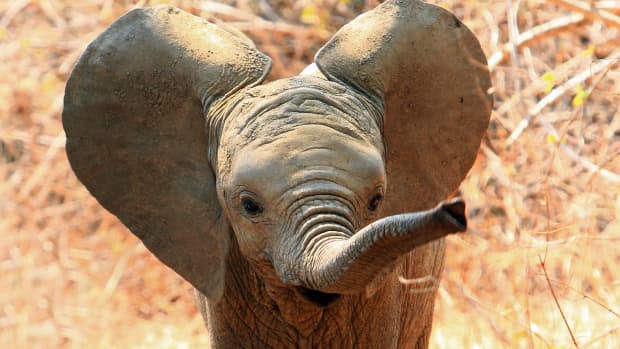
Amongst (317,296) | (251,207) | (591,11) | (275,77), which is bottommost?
(275,77)

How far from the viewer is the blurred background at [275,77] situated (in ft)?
18.0

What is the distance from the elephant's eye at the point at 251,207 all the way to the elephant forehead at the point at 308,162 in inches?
1.7

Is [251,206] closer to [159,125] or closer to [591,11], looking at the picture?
[159,125]

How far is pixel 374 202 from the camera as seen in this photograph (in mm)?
2848

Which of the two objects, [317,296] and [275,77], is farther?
[275,77]

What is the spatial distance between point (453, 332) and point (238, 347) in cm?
254

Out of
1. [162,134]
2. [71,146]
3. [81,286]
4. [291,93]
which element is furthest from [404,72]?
[81,286]

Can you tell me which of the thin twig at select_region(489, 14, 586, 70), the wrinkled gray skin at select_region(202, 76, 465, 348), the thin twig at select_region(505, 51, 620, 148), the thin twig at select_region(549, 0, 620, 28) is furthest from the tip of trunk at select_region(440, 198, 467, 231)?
the thin twig at select_region(489, 14, 586, 70)

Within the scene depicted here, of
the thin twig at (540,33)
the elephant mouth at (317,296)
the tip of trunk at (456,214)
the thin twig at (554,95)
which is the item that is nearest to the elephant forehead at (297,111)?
the elephant mouth at (317,296)

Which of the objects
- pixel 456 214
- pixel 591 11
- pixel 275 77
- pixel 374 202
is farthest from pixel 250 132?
pixel 275 77

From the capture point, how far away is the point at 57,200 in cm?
683

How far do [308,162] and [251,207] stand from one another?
20 cm

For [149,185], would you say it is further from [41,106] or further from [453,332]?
[41,106]

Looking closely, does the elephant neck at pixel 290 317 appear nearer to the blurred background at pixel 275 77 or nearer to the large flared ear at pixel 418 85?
the large flared ear at pixel 418 85
